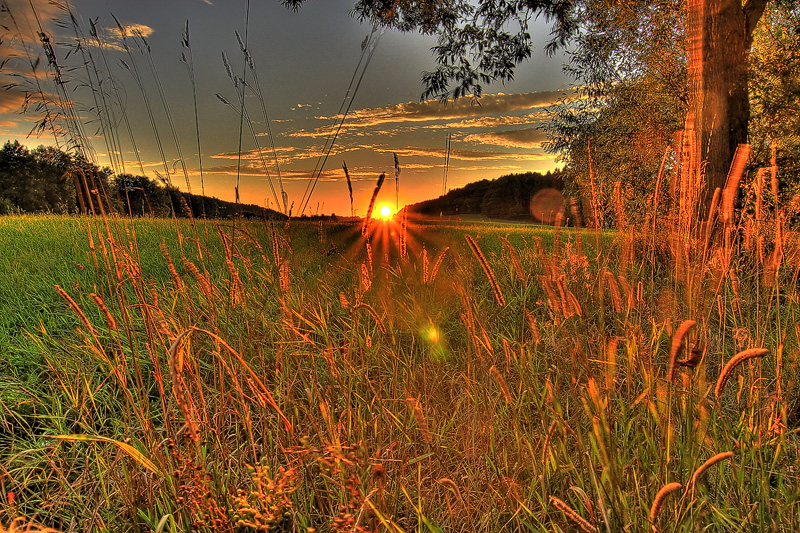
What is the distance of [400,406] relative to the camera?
9.45 feet

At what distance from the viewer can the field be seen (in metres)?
1.70

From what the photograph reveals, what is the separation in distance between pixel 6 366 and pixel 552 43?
1020 cm

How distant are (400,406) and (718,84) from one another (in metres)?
6.26

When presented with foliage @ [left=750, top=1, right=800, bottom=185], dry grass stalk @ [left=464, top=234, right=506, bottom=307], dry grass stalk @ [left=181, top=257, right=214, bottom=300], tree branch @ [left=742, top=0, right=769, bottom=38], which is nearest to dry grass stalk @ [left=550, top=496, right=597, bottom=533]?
dry grass stalk @ [left=464, top=234, right=506, bottom=307]

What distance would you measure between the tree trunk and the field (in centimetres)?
238

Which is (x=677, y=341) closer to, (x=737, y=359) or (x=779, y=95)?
(x=737, y=359)

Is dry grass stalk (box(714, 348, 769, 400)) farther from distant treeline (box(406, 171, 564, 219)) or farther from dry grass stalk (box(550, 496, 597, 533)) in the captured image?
distant treeline (box(406, 171, 564, 219))

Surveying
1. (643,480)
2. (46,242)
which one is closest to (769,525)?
(643,480)

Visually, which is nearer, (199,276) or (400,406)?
(199,276)

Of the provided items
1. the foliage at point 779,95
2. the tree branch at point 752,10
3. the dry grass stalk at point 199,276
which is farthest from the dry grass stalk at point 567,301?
the foliage at point 779,95

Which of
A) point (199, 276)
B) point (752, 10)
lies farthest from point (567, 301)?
point (752, 10)

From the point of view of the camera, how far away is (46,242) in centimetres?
803

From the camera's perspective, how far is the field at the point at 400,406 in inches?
67.0

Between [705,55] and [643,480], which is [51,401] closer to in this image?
[643,480]
